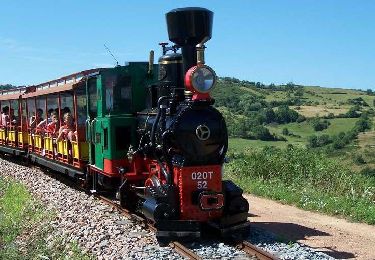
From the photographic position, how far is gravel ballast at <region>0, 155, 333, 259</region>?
8.04 meters

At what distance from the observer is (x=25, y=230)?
1177 cm

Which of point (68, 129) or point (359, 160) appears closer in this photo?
point (68, 129)

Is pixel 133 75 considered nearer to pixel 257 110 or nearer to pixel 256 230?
pixel 256 230

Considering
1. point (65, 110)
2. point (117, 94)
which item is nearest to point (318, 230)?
point (117, 94)

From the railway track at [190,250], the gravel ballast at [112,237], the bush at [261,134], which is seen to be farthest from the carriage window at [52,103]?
the bush at [261,134]

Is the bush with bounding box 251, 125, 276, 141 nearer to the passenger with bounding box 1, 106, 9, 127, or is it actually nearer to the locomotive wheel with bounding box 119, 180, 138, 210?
the passenger with bounding box 1, 106, 9, 127

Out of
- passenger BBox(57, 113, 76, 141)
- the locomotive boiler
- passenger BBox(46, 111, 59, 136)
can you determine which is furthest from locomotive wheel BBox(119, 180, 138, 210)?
passenger BBox(46, 111, 59, 136)

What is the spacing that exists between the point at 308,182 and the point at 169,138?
27.8 ft

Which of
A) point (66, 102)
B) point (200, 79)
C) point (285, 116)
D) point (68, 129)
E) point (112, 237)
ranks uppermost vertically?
point (200, 79)

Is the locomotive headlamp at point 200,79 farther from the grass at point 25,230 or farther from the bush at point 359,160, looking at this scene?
the bush at point 359,160

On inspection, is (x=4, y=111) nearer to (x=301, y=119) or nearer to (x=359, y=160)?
(x=359, y=160)

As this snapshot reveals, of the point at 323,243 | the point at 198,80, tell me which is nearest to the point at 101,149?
the point at 198,80

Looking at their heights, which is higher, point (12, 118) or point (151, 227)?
point (12, 118)

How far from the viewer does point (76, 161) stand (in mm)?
13953
